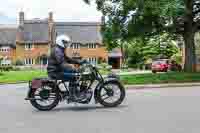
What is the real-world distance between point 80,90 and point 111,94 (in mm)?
840

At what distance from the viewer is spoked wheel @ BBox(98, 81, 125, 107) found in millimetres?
12766

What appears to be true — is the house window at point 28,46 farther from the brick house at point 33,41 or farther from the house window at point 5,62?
the house window at point 5,62

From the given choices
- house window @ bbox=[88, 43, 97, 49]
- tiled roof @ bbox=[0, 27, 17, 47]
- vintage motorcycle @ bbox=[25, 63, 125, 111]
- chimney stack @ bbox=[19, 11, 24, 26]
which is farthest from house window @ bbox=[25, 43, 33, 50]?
vintage motorcycle @ bbox=[25, 63, 125, 111]

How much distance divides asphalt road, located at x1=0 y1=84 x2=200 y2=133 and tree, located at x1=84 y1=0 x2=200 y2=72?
13246mm

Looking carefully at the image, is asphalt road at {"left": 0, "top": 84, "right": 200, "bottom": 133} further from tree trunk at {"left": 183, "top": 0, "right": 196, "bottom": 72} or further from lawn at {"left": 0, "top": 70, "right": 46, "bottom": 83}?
lawn at {"left": 0, "top": 70, "right": 46, "bottom": 83}

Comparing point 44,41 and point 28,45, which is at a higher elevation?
point 44,41

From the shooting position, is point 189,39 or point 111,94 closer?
point 111,94

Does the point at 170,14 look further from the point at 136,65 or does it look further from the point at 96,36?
the point at 96,36

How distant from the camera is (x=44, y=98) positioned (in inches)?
491

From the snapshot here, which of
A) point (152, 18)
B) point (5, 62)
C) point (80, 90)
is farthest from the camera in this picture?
point (5, 62)

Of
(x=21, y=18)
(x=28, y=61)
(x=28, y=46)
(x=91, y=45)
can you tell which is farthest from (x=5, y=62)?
(x=91, y=45)

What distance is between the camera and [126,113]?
11516 mm

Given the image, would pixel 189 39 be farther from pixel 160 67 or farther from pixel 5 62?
pixel 5 62

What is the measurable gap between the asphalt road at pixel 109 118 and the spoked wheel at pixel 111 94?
0.22 meters
